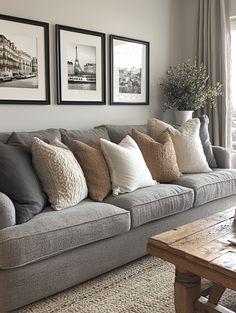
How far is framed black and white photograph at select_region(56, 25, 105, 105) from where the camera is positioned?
10.4ft

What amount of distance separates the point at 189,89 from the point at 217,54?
667 millimetres

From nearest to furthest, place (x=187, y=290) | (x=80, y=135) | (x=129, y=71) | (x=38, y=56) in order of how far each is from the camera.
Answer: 1. (x=187, y=290)
2. (x=80, y=135)
3. (x=38, y=56)
4. (x=129, y=71)

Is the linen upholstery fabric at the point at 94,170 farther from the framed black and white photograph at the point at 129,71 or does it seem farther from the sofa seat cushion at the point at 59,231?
the framed black and white photograph at the point at 129,71

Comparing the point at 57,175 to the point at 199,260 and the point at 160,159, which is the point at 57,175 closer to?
the point at 160,159

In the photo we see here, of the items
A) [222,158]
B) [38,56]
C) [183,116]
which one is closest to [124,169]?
[38,56]

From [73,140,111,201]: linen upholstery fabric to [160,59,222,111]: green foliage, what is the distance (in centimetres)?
161

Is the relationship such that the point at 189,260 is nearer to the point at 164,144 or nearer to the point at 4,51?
the point at 164,144

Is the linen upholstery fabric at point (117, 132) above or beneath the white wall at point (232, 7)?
beneath

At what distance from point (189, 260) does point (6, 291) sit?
96 cm

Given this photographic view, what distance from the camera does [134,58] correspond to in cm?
381

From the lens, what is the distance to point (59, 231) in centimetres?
194

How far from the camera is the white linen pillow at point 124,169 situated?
8.52 ft

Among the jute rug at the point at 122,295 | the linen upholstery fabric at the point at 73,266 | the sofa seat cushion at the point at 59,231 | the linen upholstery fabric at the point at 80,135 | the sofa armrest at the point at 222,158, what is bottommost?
the jute rug at the point at 122,295

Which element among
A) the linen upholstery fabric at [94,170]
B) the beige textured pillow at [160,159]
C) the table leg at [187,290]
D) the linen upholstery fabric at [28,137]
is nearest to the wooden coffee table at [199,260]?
the table leg at [187,290]
